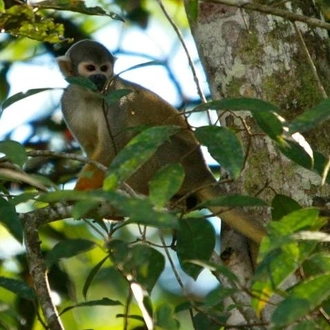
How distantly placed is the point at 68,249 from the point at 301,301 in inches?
30.0

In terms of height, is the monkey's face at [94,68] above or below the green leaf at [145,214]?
above

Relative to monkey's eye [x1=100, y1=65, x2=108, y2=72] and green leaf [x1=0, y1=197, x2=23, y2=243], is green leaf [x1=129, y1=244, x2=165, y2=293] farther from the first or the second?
monkey's eye [x1=100, y1=65, x2=108, y2=72]

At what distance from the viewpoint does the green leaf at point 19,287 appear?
8.44ft

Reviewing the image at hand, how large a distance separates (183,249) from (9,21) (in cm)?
126

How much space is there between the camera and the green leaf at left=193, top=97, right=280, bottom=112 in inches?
96.6

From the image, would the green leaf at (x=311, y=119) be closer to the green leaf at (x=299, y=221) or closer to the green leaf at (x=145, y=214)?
the green leaf at (x=299, y=221)

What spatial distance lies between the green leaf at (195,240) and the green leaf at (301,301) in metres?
0.46

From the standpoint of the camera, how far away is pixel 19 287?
258 cm

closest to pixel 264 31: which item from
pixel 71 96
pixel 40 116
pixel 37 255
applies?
pixel 37 255

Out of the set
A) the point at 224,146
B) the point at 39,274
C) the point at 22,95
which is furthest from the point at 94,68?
the point at 224,146

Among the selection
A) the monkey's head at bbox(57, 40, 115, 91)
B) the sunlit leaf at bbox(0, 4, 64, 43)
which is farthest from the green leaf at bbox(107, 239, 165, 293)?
the monkey's head at bbox(57, 40, 115, 91)

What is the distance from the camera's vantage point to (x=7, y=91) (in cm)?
585

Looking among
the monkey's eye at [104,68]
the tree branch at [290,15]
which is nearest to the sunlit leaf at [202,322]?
the tree branch at [290,15]

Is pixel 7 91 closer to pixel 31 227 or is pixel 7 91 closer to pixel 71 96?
pixel 71 96
